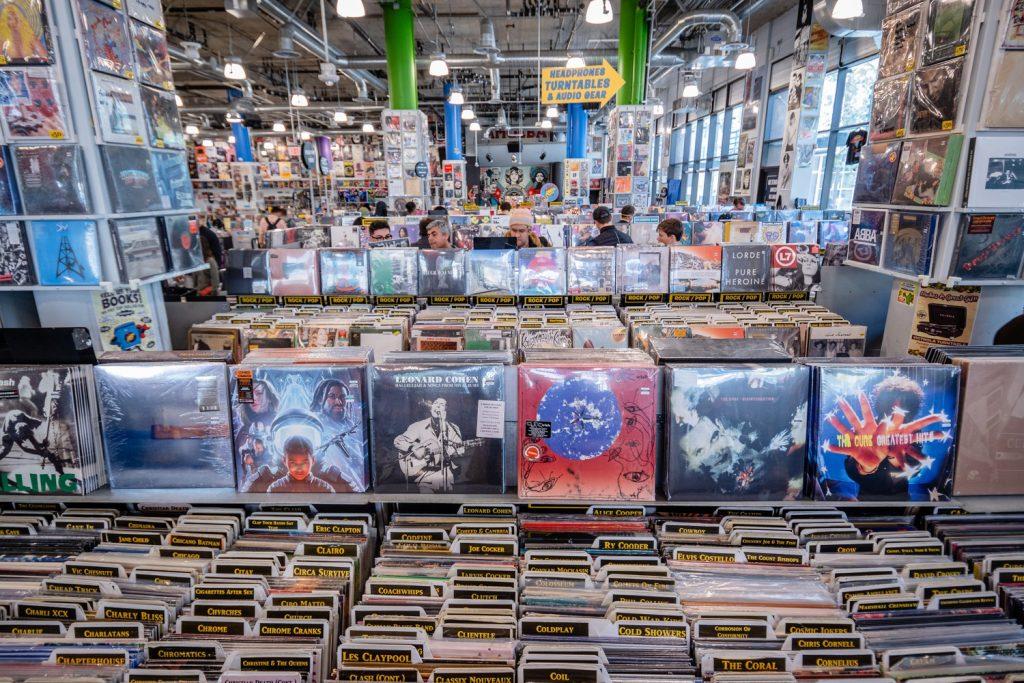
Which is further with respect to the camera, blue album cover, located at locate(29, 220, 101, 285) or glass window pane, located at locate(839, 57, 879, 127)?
glass window pane, located at locate(839, 57, 879, 127)

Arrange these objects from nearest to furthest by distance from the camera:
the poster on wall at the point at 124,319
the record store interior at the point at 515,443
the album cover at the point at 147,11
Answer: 1. the record store interior at the point at 515,443
2. the album cover at the point at 147,11
3. the poster on wall at the point at 124,319

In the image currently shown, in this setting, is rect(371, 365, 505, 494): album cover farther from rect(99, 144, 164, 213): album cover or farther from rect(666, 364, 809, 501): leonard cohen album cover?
rect(99, 144, 164, 213): album cover

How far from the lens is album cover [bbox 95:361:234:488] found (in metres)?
2.14

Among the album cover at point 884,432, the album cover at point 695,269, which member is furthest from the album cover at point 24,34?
the album cover at point 884,432

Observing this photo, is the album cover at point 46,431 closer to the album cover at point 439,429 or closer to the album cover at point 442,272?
the album cover at point 439,429

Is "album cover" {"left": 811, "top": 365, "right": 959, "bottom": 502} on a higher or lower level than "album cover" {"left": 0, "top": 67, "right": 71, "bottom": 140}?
lower

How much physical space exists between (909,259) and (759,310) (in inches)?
35.4

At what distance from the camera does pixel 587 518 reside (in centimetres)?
208

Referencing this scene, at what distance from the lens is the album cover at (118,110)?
3.25 meters

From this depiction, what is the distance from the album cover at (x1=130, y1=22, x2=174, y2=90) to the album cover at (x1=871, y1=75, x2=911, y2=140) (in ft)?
15.4

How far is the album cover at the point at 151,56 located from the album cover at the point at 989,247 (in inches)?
198

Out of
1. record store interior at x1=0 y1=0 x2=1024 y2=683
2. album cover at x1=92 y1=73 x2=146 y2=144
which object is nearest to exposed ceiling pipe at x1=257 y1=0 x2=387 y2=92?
record store interior at x1=0 y1=0 x2=1024 y2=683

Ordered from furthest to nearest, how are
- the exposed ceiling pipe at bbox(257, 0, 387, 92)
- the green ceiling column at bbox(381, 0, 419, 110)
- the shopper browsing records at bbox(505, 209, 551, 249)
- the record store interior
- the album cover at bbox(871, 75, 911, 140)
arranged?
the green ceiling column at bbox(381, 0, 419, 110)
the exposed ceiling pipe at bbox(257, 0, 387, 92)
the shopper browsing records at bbox(505, 209, 551, 249)
the album cover at bbox(871, 75, 911, 140)
the record store interior

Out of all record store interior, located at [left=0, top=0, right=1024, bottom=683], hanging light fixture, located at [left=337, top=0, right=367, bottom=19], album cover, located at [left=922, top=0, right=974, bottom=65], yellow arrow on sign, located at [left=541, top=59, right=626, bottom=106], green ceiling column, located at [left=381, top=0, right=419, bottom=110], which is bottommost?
record store interior, located at [left=0, top=0, right=1024, bottom=683]
